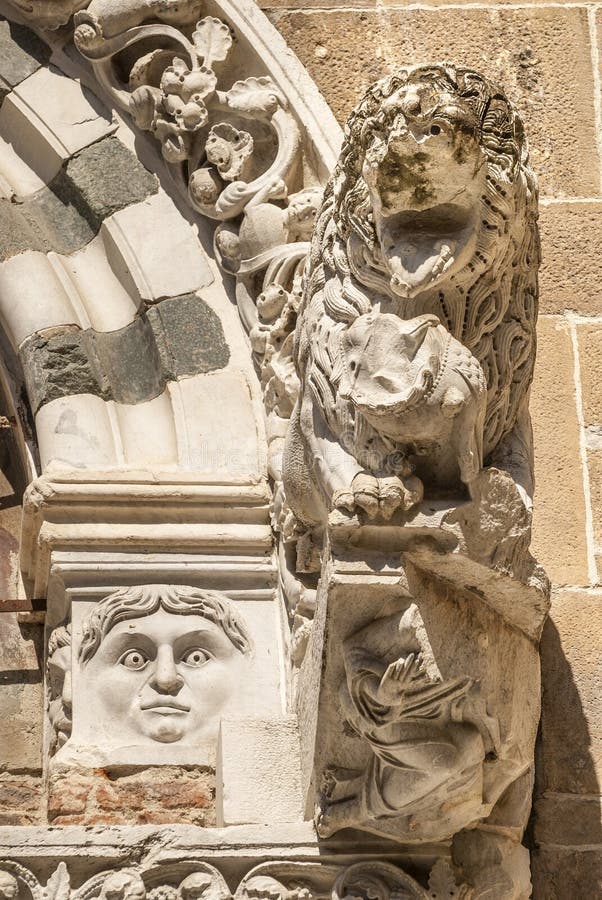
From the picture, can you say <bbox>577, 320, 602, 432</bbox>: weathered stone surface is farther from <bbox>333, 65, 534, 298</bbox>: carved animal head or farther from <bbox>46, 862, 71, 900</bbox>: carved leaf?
<bbox>46, 862, 71, 900</bbox>: carved leaf

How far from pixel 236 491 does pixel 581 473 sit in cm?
62

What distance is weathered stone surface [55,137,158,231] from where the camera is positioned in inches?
166

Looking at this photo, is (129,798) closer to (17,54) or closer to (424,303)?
(424,303)

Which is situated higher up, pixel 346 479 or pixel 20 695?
pixel 346 479

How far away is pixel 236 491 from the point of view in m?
3.84

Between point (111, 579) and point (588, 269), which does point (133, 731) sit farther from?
point (588, 269)

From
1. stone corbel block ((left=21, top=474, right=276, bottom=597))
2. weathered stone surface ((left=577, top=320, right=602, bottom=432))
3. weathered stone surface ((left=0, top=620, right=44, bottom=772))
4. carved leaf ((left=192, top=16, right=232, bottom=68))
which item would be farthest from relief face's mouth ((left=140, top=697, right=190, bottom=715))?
carved leaf ((left=192, top=16, right=232, bottom=68))

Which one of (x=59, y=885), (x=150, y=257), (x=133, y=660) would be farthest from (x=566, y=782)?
(x=150, y=257)

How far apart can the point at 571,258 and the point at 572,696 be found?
886 mm

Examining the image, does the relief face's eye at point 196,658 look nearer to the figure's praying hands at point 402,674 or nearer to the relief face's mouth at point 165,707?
the relief face's mouth at point 165,707

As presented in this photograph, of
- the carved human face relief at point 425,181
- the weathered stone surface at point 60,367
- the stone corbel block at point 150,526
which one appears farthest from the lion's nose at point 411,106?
the weathered stone surface at point 60,367

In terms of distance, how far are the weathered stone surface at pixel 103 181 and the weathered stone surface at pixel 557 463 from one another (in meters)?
0.81

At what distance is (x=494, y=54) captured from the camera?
4.39 m

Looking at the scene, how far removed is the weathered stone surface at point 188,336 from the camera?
4020 millimetres
